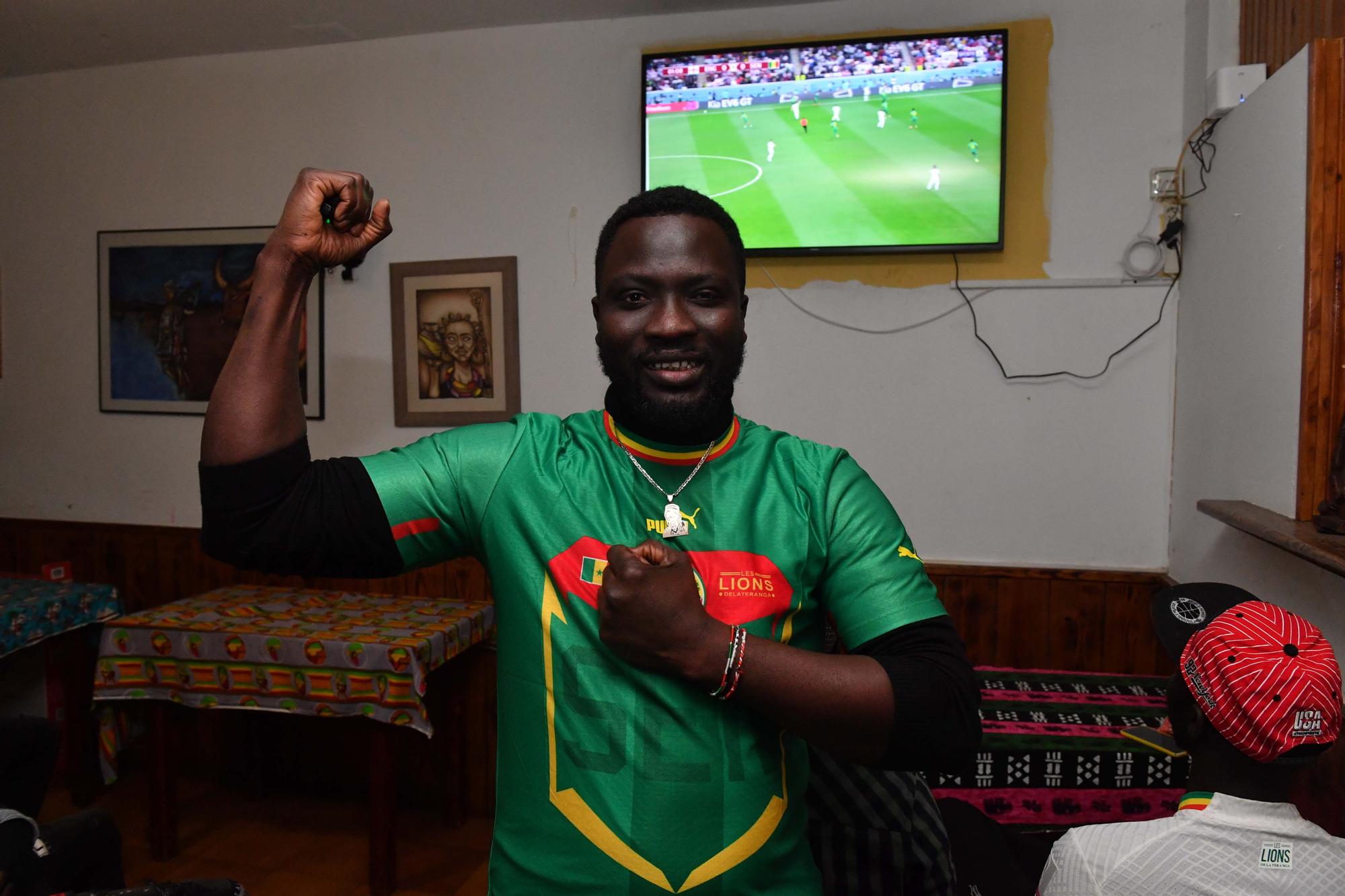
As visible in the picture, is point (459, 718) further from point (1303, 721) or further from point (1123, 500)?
point (1303, 721)

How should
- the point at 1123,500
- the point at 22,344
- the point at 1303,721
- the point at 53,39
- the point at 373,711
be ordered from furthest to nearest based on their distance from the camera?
the point at 22,344, the point at 53,39, the point at 1123,500, the point at 373,711, the point at 1303,721

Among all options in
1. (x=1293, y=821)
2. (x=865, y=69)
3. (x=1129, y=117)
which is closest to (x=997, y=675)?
(x=1293, y=821)

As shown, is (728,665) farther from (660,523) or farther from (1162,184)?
(1162,184)

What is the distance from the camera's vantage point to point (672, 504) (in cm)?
105

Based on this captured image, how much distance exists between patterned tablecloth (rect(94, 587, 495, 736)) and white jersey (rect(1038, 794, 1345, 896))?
75.3 inches

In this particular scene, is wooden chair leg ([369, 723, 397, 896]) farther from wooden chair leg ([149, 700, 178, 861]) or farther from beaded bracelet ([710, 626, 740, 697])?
beaded bracelet ([710, 626, 740, 697])

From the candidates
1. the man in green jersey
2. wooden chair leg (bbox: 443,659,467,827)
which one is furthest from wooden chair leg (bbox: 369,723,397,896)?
the man in green jersey

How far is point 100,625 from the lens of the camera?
3.16m

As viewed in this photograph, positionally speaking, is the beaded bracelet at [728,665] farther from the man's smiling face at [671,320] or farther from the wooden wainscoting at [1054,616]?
the wooden wainscoting at [1054,616]

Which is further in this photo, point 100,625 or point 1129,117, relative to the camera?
point 100,625

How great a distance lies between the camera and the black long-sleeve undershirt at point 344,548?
879 millimetres

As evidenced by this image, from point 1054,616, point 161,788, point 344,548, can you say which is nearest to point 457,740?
point 161,788

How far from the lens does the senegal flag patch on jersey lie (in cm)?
98

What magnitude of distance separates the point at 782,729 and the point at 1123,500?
7.14 feet
